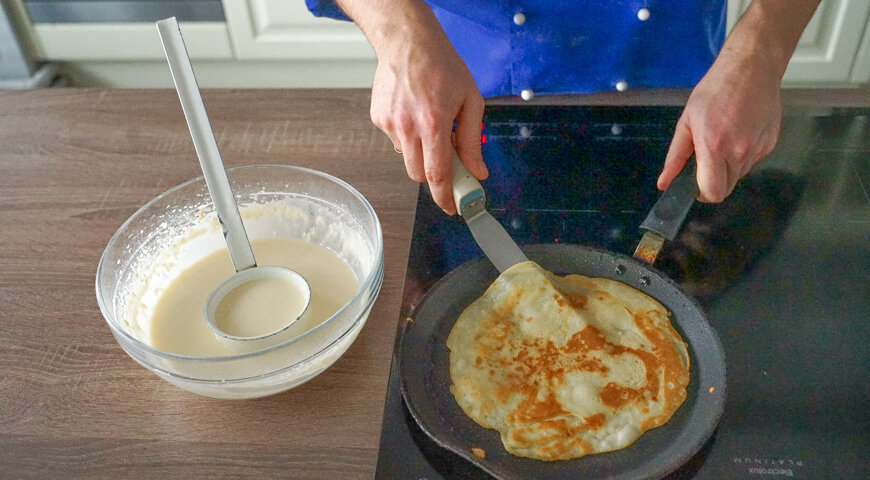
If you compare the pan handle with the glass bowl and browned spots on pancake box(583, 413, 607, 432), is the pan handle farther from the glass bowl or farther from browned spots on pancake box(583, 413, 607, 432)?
the glass bowl

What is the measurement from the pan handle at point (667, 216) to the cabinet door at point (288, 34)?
4.10ft

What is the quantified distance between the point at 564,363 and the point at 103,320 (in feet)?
1.81

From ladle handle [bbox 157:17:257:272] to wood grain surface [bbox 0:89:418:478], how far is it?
6.8 inches

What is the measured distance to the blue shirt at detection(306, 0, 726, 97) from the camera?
115 centimetres

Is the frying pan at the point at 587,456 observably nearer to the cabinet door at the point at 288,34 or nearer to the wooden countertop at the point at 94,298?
the wooden countertop at the point at 94,298

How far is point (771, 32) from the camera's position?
94cm

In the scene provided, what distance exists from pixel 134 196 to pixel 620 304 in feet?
2.35

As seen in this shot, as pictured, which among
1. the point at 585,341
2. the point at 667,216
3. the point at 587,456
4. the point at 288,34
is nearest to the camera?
the point at 587,456

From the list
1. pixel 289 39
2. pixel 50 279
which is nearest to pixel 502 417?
pixel 50 279

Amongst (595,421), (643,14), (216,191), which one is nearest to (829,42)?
(643,14)

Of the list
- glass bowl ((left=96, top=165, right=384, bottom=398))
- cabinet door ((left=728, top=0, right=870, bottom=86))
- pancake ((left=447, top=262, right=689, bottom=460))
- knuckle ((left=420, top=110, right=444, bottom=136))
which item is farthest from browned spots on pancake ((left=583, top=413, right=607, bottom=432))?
cabinet door ((left=728, top=0, right=870, bottom=86))

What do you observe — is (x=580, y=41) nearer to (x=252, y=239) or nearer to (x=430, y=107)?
(x=430, y=107)

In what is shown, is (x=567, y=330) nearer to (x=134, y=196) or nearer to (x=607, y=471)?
(x=607, y=471)

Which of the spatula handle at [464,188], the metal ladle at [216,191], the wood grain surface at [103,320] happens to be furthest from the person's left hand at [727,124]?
the metal ladle at [216,191]
